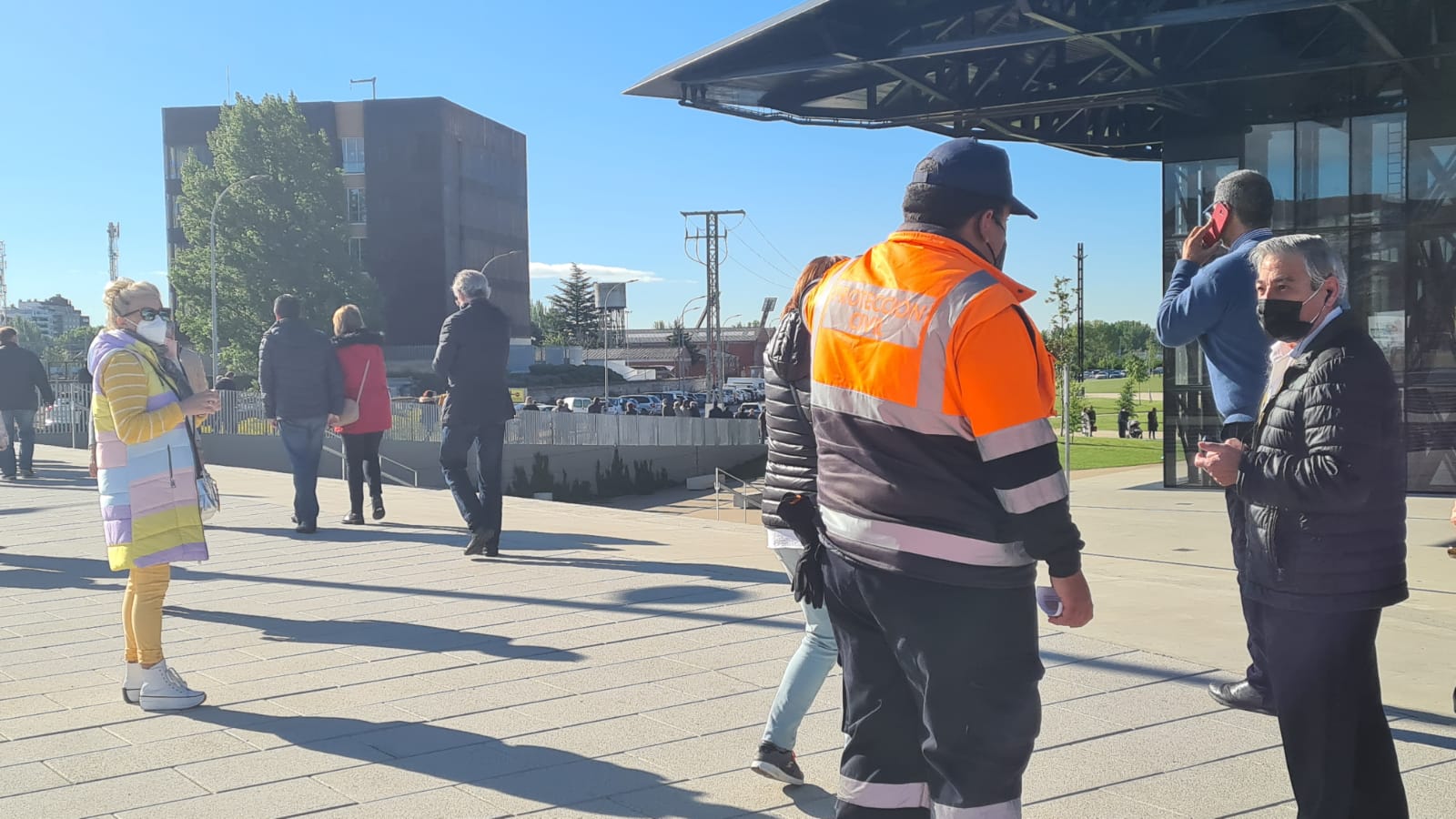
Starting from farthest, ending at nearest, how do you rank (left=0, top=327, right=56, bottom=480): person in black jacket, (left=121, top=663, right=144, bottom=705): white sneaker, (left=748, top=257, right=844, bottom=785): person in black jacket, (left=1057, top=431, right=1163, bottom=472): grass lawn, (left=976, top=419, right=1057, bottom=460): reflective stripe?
1. (left=1057, top=431, right=1163, bottom=472): grass lawn
2. (left=0, top=327, right=56, bottom=480): person in black jacket
3. (left=121, top=663, right=144, bottom=705): white sneaker
4. (left=748, top=257, right=844, bottom=785): person in black jacket
5. (left=976, top=419, right=1057, bottom=460): reflective stripe

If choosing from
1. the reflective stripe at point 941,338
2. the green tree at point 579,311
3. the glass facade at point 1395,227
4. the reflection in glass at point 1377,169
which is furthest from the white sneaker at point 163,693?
the green tree at point 579,311

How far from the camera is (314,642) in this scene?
5957mm

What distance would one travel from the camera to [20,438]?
14.3m

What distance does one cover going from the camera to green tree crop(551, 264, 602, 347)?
135 metres

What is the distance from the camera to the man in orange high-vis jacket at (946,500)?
2422mm

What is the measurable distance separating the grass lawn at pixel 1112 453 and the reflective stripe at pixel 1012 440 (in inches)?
981

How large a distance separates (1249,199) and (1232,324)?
47cm

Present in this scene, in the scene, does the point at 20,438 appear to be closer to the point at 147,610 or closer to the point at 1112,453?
the point at 147,610

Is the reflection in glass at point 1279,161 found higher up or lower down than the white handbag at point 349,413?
higher up

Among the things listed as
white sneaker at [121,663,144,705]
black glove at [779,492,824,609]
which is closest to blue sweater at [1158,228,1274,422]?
black glove at [779,492,824,609]

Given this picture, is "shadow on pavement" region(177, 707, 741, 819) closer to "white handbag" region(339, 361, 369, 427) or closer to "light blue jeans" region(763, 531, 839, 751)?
"light blue jeans" region(763, 531, 839, 751)

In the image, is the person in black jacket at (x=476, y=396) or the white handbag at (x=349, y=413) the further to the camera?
the white handbag at (x=349, y=413)

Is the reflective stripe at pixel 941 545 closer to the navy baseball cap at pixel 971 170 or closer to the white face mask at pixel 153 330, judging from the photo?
the navy baseball cap at pixel 971 170

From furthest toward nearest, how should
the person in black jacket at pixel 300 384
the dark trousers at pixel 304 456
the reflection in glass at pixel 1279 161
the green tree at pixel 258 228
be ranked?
1. the green tree at pixel 258 228
2. the reflection in glass at pixel 1279 161
3. the dark trousers at pixel 304 456
4. the person in black jacket at pixel 300 384
